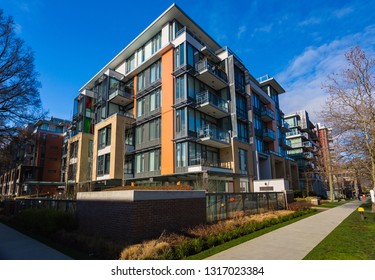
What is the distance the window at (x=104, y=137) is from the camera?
31.7 metres

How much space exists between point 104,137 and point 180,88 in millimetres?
13497

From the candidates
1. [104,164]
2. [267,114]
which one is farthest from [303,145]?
[104,164]

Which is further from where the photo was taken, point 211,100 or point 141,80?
point 141,80

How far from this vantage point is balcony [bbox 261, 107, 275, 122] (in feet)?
128


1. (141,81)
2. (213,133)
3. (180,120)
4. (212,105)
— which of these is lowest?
(213,133)

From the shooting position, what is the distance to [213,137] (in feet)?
83.8

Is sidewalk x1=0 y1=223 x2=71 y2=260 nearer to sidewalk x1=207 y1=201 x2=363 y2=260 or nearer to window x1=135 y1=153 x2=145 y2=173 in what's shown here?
sidewalk x1=207 y1=201 x2=363 y2=260

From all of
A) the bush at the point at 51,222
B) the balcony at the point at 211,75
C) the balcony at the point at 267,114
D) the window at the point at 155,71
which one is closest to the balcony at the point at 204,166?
the balcony at the point at 211,75

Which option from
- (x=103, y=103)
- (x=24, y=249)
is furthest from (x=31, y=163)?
(x=24, y=249)

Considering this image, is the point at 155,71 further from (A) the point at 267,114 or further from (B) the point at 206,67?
(A) the point at 267,114

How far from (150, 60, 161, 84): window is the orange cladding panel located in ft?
3.65

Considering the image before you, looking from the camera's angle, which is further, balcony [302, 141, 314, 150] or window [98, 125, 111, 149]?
balcony [302, 141, 314, 150]

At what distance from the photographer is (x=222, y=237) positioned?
963 centimetres

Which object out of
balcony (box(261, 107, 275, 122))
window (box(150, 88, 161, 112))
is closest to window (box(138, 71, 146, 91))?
window (box(150, 88, 161, 112))
